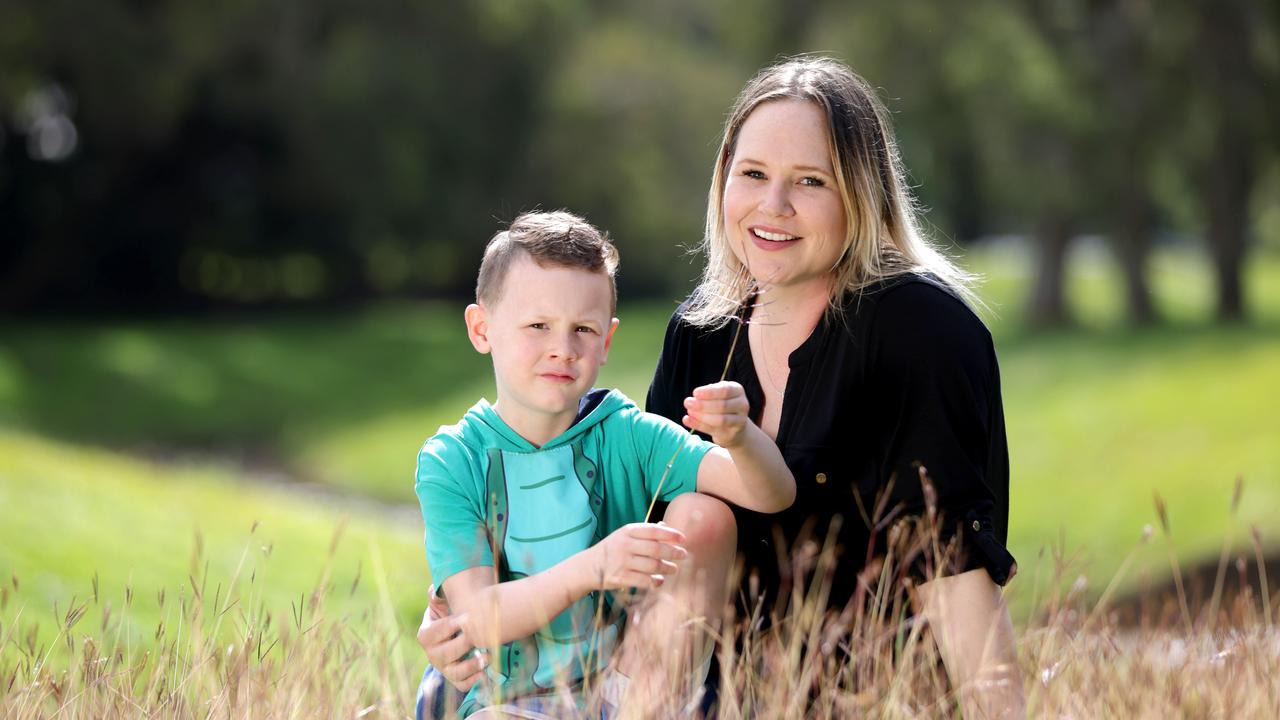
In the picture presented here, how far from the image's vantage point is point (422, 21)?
2495cm

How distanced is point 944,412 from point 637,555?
89 cm

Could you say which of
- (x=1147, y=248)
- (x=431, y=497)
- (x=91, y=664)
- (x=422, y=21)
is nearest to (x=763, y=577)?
(x=431, y=497)

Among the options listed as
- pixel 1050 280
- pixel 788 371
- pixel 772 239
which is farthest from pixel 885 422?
pixel 1050 280

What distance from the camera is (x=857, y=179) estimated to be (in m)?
3.18

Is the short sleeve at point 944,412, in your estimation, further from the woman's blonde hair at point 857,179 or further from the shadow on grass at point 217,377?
the shadow on grass at point 217,377

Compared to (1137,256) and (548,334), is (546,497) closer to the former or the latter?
(548,334)

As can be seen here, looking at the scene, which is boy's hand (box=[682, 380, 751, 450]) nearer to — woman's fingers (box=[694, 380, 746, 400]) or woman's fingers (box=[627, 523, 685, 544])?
woman's fingers (box=[694, 380, 746, 400])

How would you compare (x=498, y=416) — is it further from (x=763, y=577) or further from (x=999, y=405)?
(x=999, y=405)

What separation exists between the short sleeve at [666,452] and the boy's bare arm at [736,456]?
1.1 inches

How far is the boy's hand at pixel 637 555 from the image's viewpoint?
244cm

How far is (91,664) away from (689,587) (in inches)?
48.4

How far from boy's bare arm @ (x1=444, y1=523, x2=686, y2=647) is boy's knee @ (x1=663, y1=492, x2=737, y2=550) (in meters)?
0.04

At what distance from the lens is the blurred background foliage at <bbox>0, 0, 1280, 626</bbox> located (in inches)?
560

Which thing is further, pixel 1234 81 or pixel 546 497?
pixel 1234 81
